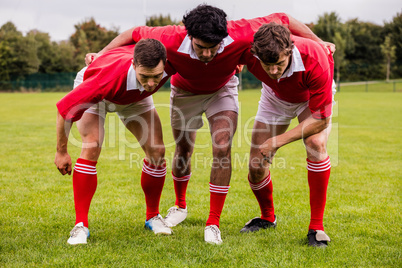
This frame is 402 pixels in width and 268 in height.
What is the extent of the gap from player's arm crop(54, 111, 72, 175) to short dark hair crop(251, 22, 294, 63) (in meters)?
1.76

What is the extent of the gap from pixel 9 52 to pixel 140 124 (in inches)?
1984

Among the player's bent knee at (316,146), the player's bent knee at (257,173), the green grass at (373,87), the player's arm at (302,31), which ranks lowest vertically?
the green grass at (373,87)

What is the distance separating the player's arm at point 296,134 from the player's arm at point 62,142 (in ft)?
5.71

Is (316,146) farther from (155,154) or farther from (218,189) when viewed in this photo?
(155,154)

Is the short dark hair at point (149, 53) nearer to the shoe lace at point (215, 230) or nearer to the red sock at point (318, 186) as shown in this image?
the shoe lace at point (215, 230)

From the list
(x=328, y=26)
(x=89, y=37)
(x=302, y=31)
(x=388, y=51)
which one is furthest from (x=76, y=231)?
(x=89, y=37)

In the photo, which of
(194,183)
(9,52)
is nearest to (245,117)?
(194,183)

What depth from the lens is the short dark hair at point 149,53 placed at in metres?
3.61

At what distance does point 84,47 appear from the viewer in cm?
5812

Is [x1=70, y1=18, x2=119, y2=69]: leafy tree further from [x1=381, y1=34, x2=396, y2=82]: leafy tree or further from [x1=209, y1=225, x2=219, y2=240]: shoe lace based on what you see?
[x1=209, y1=225, x2=219, y2=240]: shoe lace

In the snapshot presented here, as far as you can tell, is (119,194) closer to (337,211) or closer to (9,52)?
(337,211)

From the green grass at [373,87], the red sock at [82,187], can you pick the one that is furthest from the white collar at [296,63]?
the green grass at [373,87]

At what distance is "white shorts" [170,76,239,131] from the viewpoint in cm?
467

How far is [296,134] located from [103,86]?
1.76 m
